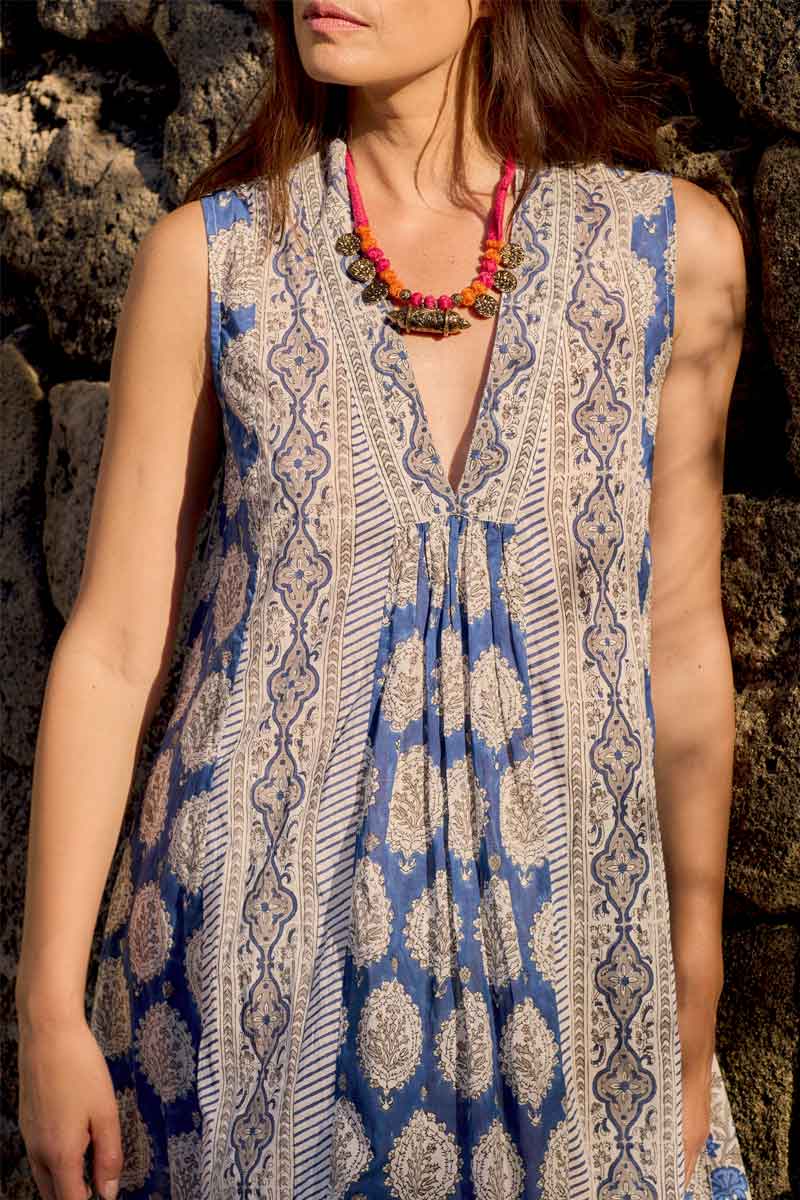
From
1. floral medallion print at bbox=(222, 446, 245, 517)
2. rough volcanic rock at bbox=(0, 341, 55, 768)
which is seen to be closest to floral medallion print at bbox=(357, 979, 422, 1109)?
floral medallion print at bbox=(222, 446, 245, 517)

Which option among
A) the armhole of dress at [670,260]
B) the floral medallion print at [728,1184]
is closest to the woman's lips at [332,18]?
the armhole of dress at [670,260]

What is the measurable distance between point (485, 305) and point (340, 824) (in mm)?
614

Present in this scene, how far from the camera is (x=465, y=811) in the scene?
1.64 meters

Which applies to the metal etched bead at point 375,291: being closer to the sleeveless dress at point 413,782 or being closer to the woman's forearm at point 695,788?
the sleeveless dress at point 413,782

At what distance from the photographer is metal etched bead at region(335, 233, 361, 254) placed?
1.85 metres

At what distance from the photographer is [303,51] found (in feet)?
5.96

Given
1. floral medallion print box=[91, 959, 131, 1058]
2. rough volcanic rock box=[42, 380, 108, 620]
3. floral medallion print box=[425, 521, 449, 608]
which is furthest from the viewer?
rough volcanic rock box=[42, 380, 108, 620]

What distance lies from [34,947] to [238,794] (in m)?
0.30

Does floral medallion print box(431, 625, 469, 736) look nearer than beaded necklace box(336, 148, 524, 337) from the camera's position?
Yes

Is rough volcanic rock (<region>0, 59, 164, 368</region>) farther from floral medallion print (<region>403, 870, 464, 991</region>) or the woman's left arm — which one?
floral medallion print (<region>403, 870, 464, 991</region>)

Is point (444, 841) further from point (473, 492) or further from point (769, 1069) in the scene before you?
point (769, 1069)

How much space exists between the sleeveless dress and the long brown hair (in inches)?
5.0

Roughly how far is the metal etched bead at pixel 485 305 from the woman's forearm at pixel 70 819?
1.94ft

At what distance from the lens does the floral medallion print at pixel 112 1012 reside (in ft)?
5.91
